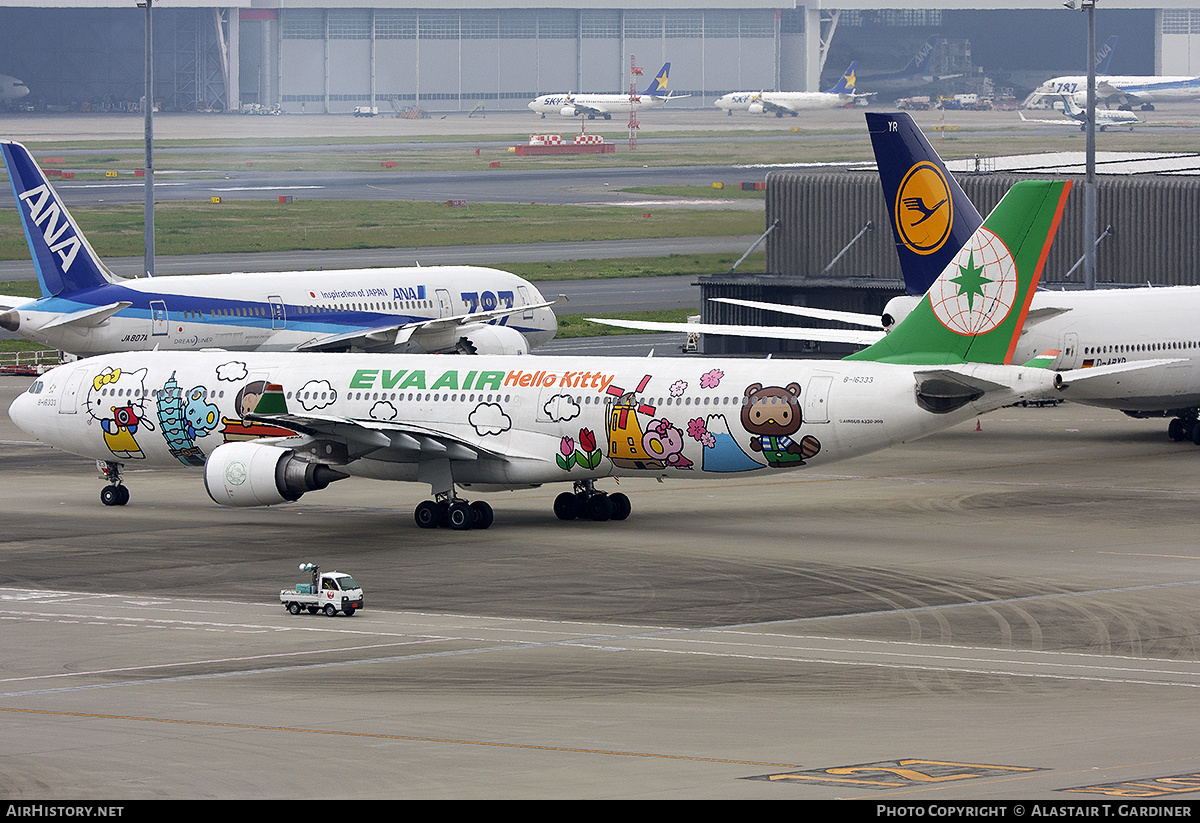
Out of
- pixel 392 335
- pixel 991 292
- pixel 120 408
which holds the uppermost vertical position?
pixel 991 292

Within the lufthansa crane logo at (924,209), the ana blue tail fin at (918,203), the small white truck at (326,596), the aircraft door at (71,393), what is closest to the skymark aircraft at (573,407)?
the aircraft door at (71,393)

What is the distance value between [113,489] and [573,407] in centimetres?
1327

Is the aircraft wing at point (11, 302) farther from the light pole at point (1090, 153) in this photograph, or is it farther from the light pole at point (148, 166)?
the light pole at point (1090, 153)

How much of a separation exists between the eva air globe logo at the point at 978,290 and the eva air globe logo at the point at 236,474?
15.7 metres

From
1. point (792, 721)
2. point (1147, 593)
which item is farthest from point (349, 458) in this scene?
point (792, 721)

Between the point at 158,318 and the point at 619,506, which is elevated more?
the point at 158,318

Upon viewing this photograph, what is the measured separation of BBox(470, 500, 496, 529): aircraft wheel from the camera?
143 ft

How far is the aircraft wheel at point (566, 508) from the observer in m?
44.9

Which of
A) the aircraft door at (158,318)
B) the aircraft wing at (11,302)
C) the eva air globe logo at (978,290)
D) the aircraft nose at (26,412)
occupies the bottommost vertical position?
the aircraft nose at (26,412)

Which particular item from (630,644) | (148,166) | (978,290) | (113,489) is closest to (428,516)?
(113,489)

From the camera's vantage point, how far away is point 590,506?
4475cm

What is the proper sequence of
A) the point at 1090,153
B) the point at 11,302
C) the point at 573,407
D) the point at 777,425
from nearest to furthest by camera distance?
the point at 777,425 < the point at 573,407 < the point at 1090,153 < the point at 11,302

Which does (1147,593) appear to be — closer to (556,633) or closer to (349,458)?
(556,633)

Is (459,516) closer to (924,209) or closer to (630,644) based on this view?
(630,644)
